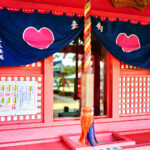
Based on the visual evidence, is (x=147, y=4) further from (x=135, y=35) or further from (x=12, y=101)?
(x=12, y=101)

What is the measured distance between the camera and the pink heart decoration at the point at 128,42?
14.1 ft

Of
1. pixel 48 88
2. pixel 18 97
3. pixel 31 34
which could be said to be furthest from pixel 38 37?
pixel 18 97

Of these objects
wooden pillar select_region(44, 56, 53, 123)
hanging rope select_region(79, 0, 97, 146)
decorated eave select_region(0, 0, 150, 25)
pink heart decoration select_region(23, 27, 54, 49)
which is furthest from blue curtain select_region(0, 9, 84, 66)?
hanging rope select_region(79, 0, 97, 146)

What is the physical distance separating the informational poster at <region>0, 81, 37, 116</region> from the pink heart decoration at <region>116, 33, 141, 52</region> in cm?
194

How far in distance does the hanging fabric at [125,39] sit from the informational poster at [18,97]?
1.65 m

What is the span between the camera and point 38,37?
3701mm

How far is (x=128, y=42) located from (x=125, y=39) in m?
0.09

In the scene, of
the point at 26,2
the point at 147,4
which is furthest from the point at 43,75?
the point at 147,4

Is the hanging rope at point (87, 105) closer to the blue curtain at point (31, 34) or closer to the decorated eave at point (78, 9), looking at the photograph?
the blue curtain at point (31, 34)

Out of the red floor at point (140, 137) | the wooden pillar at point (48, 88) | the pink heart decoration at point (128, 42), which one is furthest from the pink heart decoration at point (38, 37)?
the red floor at point (140, 137)

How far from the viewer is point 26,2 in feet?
12.2

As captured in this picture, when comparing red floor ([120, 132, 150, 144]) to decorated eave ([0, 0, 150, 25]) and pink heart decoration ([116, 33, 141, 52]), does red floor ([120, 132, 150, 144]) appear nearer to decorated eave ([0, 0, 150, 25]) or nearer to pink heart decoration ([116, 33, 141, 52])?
pink heart decoration ([116, 33, 141, 52])

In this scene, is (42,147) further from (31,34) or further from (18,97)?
(31,34)

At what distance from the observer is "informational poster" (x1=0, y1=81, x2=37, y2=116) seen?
12.0ft
